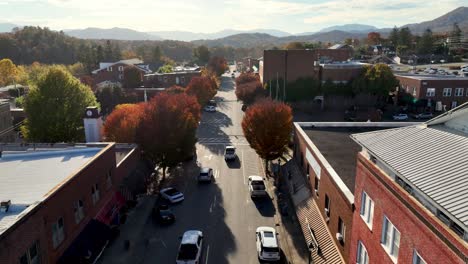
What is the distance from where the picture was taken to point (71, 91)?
1619 inches

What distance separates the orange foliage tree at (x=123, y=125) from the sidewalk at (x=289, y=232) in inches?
596

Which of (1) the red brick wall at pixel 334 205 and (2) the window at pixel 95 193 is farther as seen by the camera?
(2) the window at pixel 95 193

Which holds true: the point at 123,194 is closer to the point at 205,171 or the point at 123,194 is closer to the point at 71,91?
the point at 205,171

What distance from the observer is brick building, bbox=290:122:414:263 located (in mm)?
19766

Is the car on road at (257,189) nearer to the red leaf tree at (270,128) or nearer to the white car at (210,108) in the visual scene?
the red leaf tree at (270,128)

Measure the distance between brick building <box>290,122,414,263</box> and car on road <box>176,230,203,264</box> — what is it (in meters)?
7.15

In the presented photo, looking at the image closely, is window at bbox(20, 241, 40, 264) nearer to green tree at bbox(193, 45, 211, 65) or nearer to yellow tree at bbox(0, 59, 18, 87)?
yellow tree at bbox(0, 59, 18, 87)

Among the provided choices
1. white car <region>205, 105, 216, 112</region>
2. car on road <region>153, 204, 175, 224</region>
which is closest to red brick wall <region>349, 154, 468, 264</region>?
car on road <region>153, 204, 175, 224</region>

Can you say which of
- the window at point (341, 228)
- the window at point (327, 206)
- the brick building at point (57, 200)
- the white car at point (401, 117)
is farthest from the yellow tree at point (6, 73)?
the window at point (341, 228)

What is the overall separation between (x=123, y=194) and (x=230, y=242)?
426 inches

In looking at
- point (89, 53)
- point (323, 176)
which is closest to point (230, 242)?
point (323, 176)

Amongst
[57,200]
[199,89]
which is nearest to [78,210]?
[57,200]

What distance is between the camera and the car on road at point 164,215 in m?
28.1

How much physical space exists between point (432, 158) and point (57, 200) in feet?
58.5
